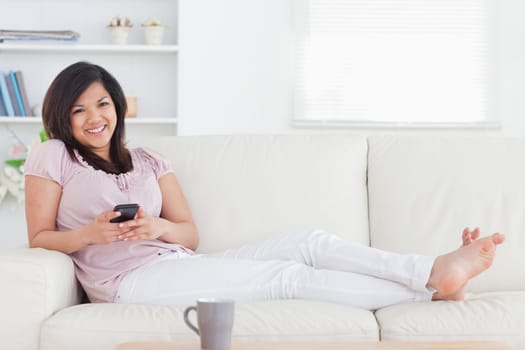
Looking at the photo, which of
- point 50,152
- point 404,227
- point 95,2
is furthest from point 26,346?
point 95,2

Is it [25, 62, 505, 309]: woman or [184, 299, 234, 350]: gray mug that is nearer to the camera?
[184, 299, 234, 350]: gray mug

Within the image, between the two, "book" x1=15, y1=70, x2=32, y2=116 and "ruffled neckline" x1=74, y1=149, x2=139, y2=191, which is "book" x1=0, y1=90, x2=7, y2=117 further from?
"ruffled neckline" x1=74, y1=149, x2=139, y2=191

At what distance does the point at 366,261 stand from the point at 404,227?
1.51 ft

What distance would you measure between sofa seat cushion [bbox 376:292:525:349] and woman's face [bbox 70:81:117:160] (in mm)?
999

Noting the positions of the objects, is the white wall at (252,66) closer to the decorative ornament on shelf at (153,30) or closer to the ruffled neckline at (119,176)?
the decorative ornament on shelf at (153,30)

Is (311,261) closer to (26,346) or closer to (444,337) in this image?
(444,337)

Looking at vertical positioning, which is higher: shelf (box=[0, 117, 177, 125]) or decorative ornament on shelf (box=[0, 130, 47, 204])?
shelf (box=[0, 117, 177, 125])

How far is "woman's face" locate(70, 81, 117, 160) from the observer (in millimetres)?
2395

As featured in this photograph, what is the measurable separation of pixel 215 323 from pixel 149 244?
3.01 ft

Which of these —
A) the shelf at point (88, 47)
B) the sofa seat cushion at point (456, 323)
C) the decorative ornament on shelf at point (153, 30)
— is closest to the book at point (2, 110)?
the shelf at point (88, 47)

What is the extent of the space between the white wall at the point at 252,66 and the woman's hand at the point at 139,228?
2.04m

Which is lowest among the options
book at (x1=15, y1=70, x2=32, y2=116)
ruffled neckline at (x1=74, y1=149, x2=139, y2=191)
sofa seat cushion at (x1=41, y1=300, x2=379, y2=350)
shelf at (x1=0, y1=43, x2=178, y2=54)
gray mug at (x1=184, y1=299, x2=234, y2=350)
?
sofa seat cushion at (x1=41, y1=300, x2=379, y2=350)

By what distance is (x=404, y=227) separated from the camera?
2494 mm

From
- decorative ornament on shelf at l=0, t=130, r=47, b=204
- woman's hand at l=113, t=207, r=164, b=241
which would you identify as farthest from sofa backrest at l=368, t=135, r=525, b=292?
decorative ornament on shelf at l=0, t=130, r=47, b=204
